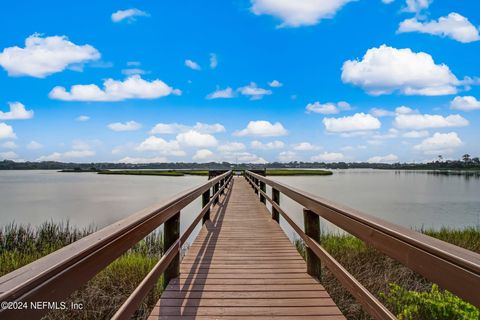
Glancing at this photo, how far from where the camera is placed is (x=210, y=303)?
274 centimetres

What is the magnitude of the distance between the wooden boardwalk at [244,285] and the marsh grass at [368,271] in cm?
110

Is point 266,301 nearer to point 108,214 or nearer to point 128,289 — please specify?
point 128,289

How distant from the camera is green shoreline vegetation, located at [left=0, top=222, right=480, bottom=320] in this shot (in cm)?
373

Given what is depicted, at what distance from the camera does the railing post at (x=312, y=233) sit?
10.6 feet

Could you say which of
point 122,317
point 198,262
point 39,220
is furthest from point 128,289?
point 39,220

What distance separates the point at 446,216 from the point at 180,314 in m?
18.7

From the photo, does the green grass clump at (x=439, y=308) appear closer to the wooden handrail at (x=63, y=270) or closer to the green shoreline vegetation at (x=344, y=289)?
the green shoreline vegetation at (x=344, y=289)

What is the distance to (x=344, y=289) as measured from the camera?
16.8ft

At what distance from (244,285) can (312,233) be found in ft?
2.78

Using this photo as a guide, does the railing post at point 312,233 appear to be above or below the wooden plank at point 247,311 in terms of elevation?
above

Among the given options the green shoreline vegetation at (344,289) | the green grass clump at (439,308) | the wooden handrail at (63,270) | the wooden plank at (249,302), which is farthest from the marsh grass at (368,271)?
the wooden handrail at (63,270)

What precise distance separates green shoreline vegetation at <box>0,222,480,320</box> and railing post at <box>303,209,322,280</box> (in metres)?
0.95

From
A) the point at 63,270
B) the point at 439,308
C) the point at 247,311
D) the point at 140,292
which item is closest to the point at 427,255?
the point at 63,270

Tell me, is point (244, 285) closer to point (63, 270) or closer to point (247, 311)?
point (247, 311)
